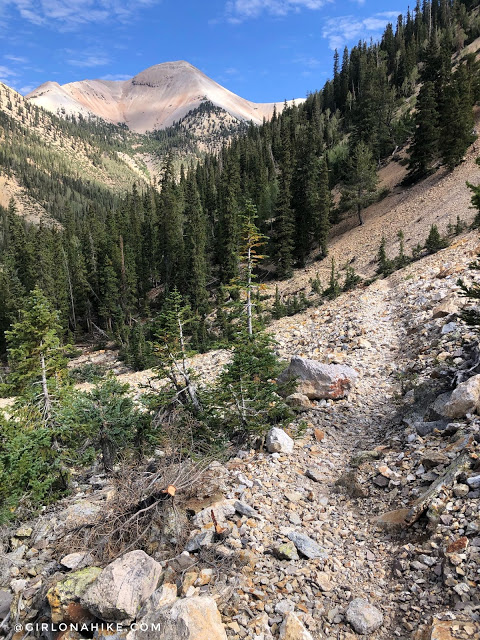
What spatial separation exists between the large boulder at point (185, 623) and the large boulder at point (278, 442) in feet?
14.6

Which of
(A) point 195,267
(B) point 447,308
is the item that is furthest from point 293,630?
(A) point 195,267

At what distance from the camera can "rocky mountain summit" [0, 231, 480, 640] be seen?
13.8 ft

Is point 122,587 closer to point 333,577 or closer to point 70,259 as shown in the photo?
point 333,577

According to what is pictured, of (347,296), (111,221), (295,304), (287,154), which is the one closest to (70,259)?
(111,221)

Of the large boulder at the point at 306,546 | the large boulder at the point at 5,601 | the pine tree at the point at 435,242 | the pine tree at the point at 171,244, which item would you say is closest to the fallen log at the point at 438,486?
the large boulder at the point at 306,546

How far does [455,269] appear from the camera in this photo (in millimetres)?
19484

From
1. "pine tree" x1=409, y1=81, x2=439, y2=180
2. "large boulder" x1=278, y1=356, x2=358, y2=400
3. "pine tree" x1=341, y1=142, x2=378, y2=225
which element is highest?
"pine tree" x1=409, y1=81, x2=439, y2=180

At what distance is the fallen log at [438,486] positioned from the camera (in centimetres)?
539

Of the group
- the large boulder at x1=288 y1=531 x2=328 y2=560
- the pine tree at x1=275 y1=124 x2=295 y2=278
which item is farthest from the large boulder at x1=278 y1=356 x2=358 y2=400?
the pine tree at x1=275 y1=124 x2=295 y2=278

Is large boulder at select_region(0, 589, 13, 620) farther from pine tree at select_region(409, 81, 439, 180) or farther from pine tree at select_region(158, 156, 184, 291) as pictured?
pine tree at select_region(409, 81, 439, 180)

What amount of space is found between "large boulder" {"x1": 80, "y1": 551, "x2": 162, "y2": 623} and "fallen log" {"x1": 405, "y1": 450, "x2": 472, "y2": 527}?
3805mm

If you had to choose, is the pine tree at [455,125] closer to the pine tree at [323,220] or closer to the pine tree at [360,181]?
the pine tree at [360,181]

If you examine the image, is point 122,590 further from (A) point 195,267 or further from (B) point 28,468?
(A) point 195,267

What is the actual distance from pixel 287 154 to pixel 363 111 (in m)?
16.5
